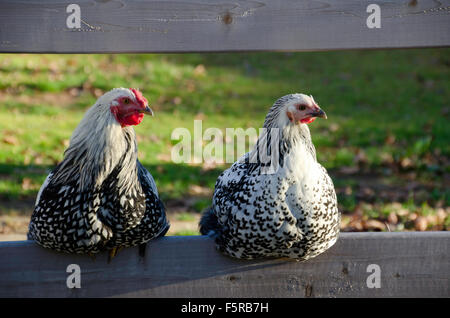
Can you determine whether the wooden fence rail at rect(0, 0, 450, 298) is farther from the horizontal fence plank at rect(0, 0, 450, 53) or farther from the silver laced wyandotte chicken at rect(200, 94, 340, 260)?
the silver laced wyandotte chicken at rect(200, 94, 340, 260)

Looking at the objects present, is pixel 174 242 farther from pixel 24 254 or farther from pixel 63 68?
pixel 63 68

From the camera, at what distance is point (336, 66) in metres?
10.7

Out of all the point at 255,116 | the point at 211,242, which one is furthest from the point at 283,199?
the point at 255,116

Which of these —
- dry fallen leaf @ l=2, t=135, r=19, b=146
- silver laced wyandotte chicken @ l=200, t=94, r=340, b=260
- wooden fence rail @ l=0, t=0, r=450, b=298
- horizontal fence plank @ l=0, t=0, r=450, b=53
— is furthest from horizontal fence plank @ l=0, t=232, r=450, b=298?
dry fallen leaf @ l=2, t=135, r=19, b=146

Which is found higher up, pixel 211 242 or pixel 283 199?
pixel 283 199

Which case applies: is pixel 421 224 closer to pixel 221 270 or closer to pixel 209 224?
pixel 209 224

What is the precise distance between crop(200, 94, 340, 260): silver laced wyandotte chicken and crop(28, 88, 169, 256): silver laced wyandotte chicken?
0.50 metres

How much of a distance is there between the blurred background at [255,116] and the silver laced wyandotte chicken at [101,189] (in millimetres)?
1764

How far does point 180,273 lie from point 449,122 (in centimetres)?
621

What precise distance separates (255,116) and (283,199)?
218 inches

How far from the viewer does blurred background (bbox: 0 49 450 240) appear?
17.7 feet

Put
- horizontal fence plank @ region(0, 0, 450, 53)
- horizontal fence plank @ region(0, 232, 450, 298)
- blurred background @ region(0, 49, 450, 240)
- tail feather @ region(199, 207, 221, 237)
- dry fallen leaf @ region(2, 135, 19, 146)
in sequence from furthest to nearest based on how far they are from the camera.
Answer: dry fallen leaf @ region(2, 135, 19, 146), blurred background @ region(0, 49, 450, 240), tail feather @ region(199, 207, 221, 237), horizontal fence plank @ region(0, 232, 450, 298), horizontal fence plank @ region(0, 0, 450, 53)

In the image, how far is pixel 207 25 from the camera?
105 inches

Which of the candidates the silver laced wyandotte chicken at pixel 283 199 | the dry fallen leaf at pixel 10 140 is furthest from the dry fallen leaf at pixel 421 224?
the dry fallen leaf at pixel 10 140
